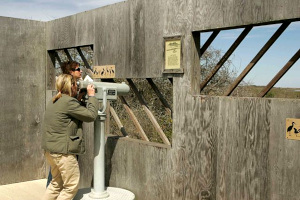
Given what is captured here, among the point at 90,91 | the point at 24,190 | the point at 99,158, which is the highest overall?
the point at 90,91

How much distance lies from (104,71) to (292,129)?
2.40m

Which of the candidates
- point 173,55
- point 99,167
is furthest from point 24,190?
point 173,55

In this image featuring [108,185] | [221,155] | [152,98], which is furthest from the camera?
→ [152,98]

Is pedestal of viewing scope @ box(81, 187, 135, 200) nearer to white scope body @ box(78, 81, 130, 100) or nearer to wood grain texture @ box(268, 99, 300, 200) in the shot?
white scope body @ box(78, 81, 130, 100)

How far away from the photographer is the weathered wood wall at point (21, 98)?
211 inches

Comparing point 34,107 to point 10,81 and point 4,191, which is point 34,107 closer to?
point 10,81

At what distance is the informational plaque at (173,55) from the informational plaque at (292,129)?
113 centimetres

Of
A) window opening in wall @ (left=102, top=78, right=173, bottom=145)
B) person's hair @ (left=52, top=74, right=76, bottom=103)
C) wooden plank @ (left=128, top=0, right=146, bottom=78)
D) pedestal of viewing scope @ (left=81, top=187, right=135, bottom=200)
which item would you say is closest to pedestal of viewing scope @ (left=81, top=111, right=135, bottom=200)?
pedestal of viewing scope @ (left=81, top=187, right=135, bottom=200)

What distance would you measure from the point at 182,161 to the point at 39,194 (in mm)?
2377

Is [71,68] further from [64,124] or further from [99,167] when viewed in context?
[99,167]

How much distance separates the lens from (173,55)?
360 cm

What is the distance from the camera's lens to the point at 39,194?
5.00 metres

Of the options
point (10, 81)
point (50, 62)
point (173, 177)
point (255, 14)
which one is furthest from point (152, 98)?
point (255, 14)

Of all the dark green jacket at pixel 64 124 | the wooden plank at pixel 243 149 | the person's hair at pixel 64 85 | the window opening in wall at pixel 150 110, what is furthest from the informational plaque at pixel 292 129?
the window opening in wall at pixel 150 110
